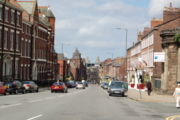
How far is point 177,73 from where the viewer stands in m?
46.5

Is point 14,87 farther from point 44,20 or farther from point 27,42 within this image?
point 44,20

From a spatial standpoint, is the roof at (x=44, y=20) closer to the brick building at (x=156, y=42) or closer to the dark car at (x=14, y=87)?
the brick building at (x=156, y=42)

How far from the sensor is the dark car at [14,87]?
1791 inches

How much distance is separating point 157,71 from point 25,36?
2351 centimetres

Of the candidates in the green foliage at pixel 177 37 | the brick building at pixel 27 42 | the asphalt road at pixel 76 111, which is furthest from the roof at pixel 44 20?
the asphalt road at pixel 76 111

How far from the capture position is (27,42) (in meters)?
74.6

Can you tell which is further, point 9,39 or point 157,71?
point 157,71

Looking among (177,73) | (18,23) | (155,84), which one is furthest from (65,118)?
(18,23)

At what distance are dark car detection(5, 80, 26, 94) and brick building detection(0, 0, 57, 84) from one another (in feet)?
28.4

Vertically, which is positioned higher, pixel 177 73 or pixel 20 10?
pixel 20 10

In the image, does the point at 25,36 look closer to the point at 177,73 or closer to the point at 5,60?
the point at 5,60

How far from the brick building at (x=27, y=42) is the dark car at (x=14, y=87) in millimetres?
8663

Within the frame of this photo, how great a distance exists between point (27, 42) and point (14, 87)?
28476 millimetres

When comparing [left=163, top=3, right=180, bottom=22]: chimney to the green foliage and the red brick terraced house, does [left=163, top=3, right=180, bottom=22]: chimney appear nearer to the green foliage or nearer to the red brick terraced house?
the green foliage
